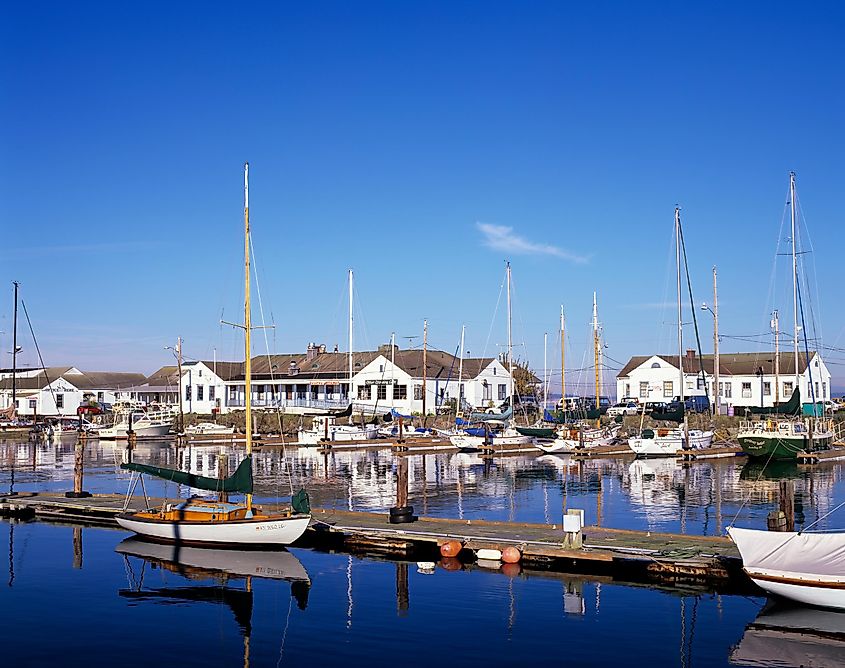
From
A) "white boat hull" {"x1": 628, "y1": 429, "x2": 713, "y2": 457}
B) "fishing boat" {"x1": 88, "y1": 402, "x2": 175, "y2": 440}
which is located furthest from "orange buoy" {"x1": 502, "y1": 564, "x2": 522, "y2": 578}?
"fishing boat" {"x1": 88, "y1": 402, "x2": 175, "y2": 440}

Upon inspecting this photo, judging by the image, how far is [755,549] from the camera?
24391mm

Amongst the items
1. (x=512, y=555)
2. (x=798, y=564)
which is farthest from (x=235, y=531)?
(x=798, y=564)

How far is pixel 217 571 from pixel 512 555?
9.35 meters

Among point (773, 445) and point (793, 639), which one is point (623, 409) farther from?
point (793, 639)

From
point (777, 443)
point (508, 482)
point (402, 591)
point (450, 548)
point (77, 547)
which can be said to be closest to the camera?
point (402, 591)

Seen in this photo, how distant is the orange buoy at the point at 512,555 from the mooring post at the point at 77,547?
45.8ft

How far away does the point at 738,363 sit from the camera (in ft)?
350

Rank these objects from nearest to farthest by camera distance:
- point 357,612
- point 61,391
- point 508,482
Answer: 1. point 357,612
2. point 508,482
3. point 61,391

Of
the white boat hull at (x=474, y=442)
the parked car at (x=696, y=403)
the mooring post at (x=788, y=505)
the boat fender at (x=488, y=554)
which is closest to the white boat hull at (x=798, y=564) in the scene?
the mooring post at (x=788, y=505)

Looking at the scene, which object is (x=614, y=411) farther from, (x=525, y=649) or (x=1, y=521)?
(x=525, y=649)

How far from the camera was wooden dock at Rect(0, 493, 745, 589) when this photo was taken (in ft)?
89.6

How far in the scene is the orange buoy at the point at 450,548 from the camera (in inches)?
1198

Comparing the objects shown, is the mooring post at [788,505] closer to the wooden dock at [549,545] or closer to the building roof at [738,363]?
the wooden dock at [549,545]

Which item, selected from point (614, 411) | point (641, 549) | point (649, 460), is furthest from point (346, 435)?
point (641, 549)
